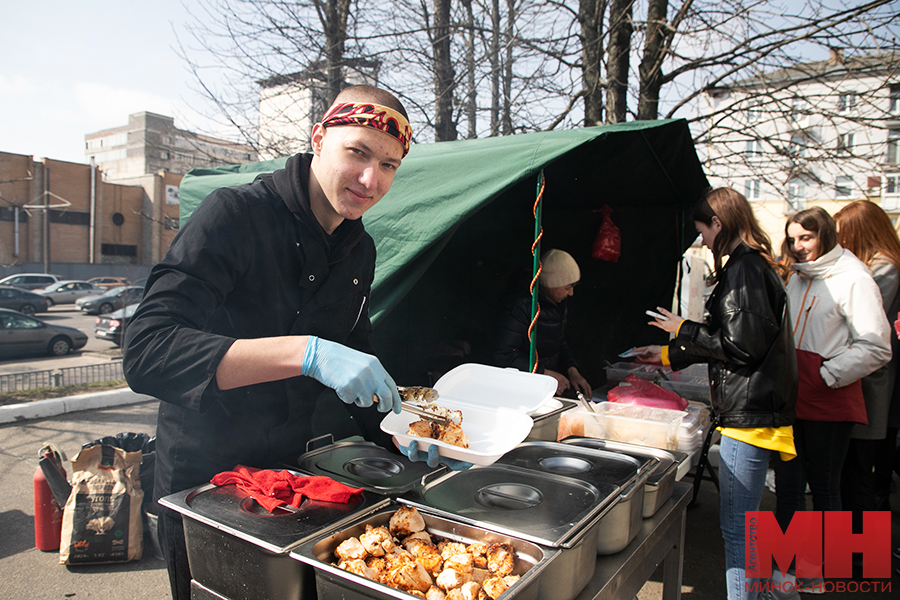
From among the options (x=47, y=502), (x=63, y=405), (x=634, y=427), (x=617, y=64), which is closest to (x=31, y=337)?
(x=63, y=405)

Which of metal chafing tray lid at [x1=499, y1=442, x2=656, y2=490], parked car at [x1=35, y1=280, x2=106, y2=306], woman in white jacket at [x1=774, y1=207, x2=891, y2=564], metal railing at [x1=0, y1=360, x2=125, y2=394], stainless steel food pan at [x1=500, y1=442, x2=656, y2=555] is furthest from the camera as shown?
parked car at [x1=35, y1=280, x2=106, y2=306]

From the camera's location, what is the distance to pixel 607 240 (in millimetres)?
4688

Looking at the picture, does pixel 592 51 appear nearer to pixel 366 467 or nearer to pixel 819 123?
pixel 819 123

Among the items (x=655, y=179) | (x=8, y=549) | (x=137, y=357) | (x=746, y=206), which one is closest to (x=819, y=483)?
(x=746, y=206)

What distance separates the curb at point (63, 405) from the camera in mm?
6140

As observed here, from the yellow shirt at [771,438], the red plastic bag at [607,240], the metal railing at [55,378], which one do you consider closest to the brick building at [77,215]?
the metal railing at [55,378]

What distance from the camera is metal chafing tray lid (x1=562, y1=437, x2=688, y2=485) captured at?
5.84ft

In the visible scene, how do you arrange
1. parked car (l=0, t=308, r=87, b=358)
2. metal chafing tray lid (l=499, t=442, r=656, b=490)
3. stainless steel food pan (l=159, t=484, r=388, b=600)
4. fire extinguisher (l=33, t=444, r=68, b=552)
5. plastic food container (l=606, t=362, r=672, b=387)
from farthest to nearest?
parked car (l=0, t=308, r=87, b=358) → plastic food container (l=606, t=362, r=672, b=387) → fire extinguisher (l=33, t=444, r=68, b=552) → metal chafing tray lid (l=499, t=442, r=656, b=490) → stainless steel food pan (l=159, t=484, r=388, b=600)

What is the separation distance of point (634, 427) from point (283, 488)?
1562mm

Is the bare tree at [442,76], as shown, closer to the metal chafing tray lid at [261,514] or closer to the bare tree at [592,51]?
the bare tree at [592,51]

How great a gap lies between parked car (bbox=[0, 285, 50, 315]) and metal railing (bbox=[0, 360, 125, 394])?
12.7 metres

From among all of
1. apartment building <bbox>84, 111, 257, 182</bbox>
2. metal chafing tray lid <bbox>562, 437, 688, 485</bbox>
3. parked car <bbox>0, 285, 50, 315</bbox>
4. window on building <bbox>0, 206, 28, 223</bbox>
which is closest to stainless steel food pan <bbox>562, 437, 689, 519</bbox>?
metal chafing tray lid <bbox>562, 437, 688, 485</bbox>

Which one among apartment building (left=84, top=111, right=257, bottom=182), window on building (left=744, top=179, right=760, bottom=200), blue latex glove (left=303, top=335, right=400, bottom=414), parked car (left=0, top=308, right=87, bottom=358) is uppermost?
apartment building (left=84, top=111, right=257, bottom=182)

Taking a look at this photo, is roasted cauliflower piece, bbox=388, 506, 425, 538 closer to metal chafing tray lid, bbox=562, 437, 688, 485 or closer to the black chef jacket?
the black chef jacket
